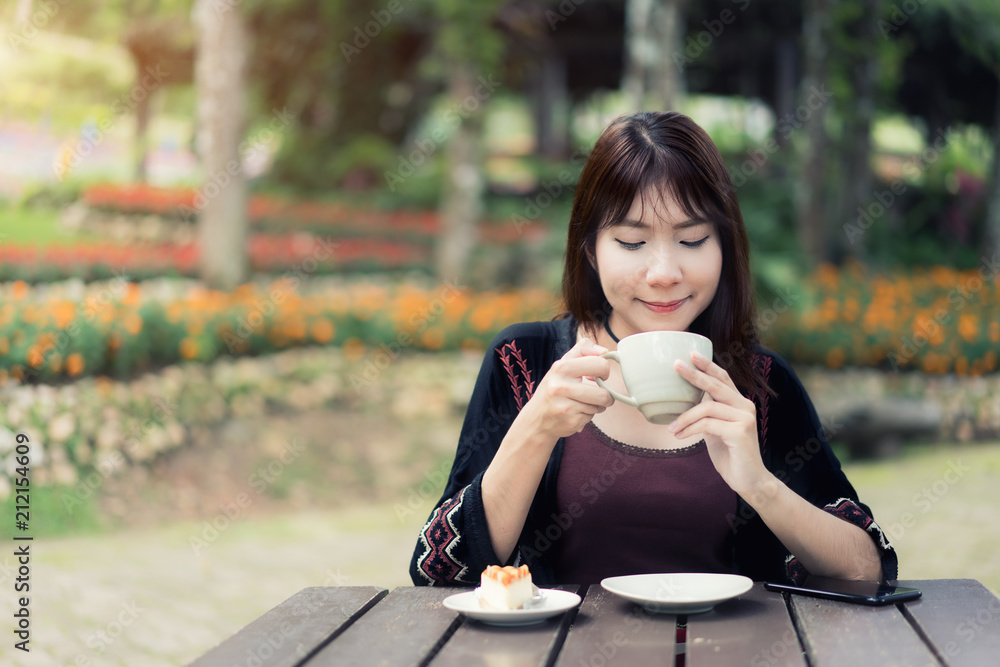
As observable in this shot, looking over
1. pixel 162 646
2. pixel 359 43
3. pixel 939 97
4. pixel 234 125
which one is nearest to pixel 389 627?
pixel 162 646

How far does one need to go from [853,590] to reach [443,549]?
0.81 metres

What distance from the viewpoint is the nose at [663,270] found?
1.88 metres

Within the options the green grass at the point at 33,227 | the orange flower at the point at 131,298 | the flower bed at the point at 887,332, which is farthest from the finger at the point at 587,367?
the green grass at the point at 33,227

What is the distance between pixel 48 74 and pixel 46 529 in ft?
43.1

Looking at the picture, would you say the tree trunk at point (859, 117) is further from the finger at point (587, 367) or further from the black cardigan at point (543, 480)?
the finger at point (587, 367)

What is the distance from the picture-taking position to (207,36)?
8398 millimetres

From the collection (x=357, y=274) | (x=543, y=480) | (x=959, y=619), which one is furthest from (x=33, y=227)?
(x=959, y=619)

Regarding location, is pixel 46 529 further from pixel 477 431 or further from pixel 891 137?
pixel 891 137

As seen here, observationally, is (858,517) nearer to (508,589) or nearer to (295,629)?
(508,589)

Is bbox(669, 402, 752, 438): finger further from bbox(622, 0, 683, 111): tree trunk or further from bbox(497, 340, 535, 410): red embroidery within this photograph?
bbox(622, 0, 683, 111): tree trunk

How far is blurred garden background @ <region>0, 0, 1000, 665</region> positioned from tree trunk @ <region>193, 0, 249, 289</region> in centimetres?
3

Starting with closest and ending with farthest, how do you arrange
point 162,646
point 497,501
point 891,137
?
point 497,501 → point 162,646 → point 891,137

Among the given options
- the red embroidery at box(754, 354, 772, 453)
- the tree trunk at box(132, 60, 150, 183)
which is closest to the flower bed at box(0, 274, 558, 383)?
the red embroidery at box(754, 354, 772, 453)

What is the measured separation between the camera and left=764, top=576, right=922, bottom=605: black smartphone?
1699mm
